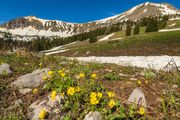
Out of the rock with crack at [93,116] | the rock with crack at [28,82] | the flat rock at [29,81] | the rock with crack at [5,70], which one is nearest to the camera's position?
the rock with crack at [93,116]

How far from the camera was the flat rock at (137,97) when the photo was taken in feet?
13.2

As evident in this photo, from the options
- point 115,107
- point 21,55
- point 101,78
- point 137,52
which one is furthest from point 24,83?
point 137,52

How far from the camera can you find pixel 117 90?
4754 millimetres

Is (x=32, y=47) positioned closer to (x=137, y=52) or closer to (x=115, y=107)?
(x=115, y=107)

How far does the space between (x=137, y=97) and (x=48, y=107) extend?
1.59 metres

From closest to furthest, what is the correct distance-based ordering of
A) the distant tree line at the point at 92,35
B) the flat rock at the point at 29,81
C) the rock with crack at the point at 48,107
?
the rock with crack at the point at 48,107
the flat rock at the point at 29,81
the distant tree line at the point at 92,35

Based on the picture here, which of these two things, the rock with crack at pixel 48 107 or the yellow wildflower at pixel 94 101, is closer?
the yellow wildflower at pixel 94 101

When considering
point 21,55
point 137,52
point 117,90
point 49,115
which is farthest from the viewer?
point 137,52

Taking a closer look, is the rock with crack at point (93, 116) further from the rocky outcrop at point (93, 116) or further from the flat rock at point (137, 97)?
the flat rock at point (137, 97)

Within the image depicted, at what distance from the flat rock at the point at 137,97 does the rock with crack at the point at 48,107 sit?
1.24 metres

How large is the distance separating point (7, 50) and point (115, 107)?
794 cm

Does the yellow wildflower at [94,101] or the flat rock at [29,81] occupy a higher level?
the yellow wildflower at [94,101]

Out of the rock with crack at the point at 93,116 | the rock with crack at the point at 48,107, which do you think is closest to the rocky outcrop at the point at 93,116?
the rock with crack at the point at 93,116

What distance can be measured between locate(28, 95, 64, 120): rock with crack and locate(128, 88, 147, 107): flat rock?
1243mm
